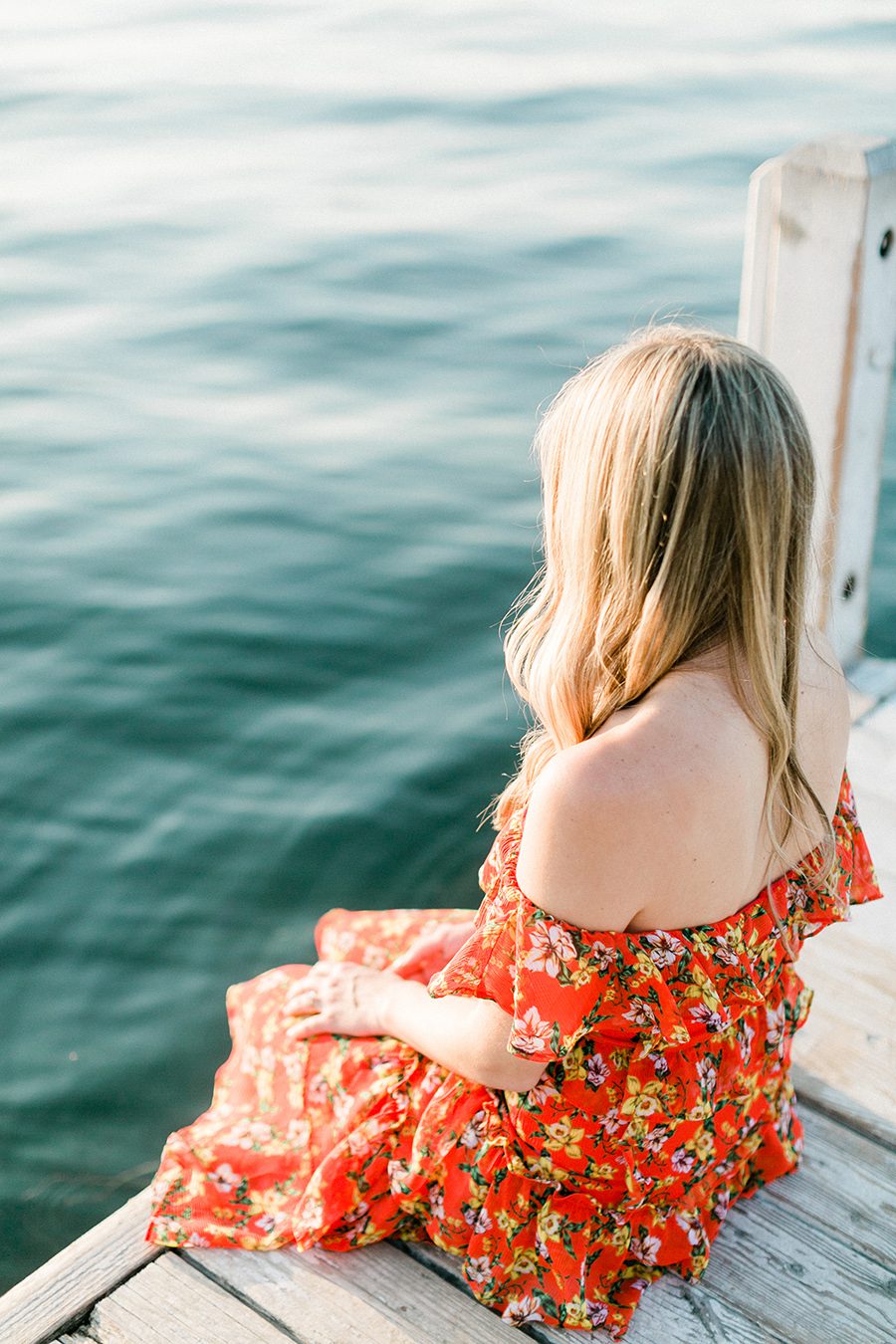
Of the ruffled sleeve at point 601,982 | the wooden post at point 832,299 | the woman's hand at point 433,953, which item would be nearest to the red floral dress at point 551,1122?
the ruffled sleeve at point 601,982

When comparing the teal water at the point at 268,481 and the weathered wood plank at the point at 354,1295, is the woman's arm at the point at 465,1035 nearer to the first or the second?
the weathered wood plank at the point at 354,1295

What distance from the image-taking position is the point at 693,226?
8227mm

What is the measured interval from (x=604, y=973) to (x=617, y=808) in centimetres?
25

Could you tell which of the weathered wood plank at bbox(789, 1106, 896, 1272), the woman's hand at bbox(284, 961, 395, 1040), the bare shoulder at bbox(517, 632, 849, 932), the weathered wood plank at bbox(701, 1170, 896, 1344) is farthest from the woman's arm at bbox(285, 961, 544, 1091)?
the weathered wood plank at bbox(789, 1106, 896, 1272)

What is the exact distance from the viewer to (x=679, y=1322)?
1.88 m

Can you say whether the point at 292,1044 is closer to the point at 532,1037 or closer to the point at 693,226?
the point at 532,1037

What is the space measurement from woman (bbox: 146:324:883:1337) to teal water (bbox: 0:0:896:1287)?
22.6 inches

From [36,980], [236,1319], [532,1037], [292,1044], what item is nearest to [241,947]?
[36,980]

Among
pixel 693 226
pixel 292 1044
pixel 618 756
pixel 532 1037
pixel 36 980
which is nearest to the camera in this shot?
pixel 618 756

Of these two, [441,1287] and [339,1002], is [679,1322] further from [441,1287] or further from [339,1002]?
[339,1002]

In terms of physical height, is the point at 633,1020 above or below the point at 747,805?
below

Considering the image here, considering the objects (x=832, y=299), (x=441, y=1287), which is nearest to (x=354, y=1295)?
(x=441, y=1287)

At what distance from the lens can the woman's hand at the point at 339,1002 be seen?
2057 millimetres

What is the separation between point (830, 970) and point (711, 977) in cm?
93
